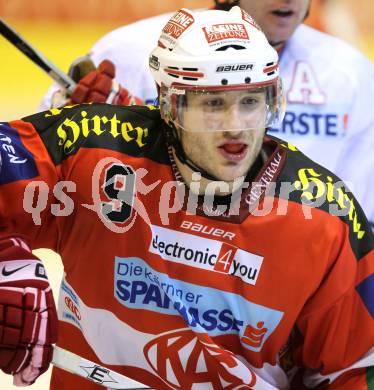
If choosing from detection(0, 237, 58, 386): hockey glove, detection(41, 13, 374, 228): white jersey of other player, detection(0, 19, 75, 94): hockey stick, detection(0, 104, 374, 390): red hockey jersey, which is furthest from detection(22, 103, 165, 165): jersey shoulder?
detection(41, 13, 374, 228): white jersey of other player

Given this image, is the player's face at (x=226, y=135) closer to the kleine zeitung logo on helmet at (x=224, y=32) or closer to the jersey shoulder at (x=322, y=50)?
the kleine zeitung logo on helmet at (x=224, y=32)

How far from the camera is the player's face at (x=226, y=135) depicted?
6.41 ft

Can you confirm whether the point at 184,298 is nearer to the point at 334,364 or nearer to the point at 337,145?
the point at 334,364

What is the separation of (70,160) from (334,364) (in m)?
0.68

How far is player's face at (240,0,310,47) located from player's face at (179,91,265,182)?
94 centimetres

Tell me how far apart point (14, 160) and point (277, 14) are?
45.7 inches

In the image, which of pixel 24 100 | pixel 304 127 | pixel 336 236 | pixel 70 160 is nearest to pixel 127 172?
pixel 70 160

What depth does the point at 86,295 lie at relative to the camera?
214cm

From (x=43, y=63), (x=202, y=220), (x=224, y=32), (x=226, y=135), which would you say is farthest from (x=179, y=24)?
(x=43, y=63)

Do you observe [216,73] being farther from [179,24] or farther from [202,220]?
[202,220]

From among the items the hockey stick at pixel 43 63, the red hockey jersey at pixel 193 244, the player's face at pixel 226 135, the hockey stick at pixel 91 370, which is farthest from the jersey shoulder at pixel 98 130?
the hockey stick at pixel 43 63

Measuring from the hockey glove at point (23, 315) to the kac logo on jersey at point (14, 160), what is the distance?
13 cm

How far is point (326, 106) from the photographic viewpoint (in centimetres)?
316

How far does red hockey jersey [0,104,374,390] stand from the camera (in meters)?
2.02
